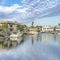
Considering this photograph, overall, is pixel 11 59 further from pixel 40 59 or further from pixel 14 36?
pixel 14 36

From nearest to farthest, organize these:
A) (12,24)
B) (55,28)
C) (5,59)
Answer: (5,59), (12,24), (55,28)

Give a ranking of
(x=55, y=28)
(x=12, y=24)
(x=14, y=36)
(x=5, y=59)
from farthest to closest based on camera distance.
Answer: (x=55, y=28), (x=12, y=24), (x=14, y=36), (x=5, y=59)

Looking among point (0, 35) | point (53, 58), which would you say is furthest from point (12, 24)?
point (53, 58)

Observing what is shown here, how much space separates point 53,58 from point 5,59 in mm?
3342

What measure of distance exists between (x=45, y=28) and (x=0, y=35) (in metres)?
49.1

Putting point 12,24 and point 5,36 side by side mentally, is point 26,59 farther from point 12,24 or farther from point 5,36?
point 12,24

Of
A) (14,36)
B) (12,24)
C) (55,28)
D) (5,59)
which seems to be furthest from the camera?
(55,28)

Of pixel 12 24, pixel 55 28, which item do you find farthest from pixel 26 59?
pixel 55 28

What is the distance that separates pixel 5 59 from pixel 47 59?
284 cm

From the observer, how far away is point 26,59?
1464 centimetres

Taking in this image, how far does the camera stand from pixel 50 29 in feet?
295

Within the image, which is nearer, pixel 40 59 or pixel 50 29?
pixel 40 59

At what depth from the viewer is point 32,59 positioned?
47.5ft

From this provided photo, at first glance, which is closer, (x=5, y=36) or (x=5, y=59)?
(x=5, y=59)
